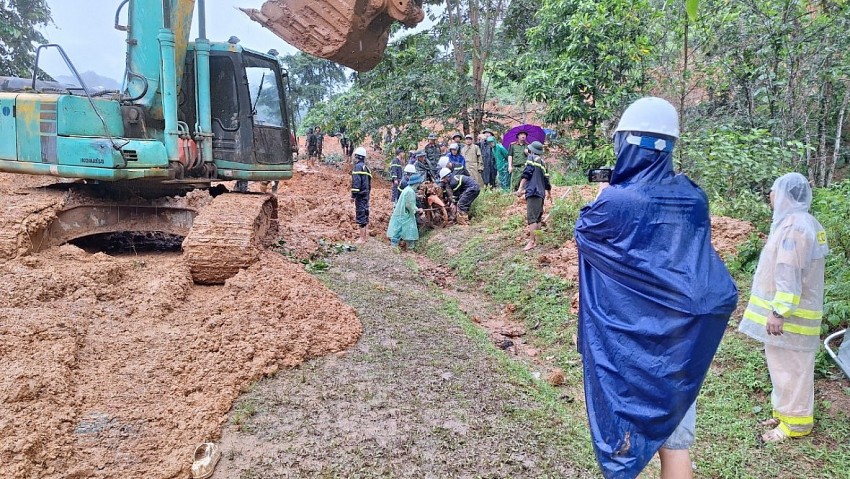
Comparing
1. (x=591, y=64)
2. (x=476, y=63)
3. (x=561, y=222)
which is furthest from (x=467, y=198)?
(x=476, y=63)

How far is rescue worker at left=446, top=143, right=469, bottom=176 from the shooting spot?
11828mm

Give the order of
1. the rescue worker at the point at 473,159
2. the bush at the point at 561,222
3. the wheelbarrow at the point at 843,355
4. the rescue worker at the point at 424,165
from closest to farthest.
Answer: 1. the wheelbarrow at the point at 843,355
2. the bush at the point at 561,222
3. the rescue worker at the point at 424,165
4. the rescue worker at the point at 473,159

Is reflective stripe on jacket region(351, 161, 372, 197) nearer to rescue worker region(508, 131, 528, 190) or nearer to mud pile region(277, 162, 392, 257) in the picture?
mud pile region(277, 162, 392, 257)

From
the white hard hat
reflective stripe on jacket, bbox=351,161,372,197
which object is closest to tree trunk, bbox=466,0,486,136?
reflective stripe on jacket, bbox=351,161,372,197

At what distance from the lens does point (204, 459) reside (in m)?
2.87

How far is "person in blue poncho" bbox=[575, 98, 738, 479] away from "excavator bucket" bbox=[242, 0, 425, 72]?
270 cm

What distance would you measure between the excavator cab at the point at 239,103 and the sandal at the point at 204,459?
480 centimetres

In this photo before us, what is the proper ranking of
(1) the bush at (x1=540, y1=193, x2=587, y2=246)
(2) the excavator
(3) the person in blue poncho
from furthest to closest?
(1) the bush at (x1=540, y1=193, x2=587, y2=246) < (2) the excavator < (3) the person in blue poncho

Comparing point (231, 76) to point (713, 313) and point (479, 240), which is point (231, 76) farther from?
point (713, 313)

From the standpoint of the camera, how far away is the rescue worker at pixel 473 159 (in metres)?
13.3

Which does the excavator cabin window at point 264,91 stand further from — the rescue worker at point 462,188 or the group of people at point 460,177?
the rescue worker at point 462,188

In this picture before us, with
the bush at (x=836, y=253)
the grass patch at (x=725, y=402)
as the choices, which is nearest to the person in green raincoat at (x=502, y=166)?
the grass patch at (x=725, y=402)

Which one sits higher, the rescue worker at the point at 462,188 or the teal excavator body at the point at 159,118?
the teal excavator body at the point at 159,118

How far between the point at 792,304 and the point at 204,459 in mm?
3452
